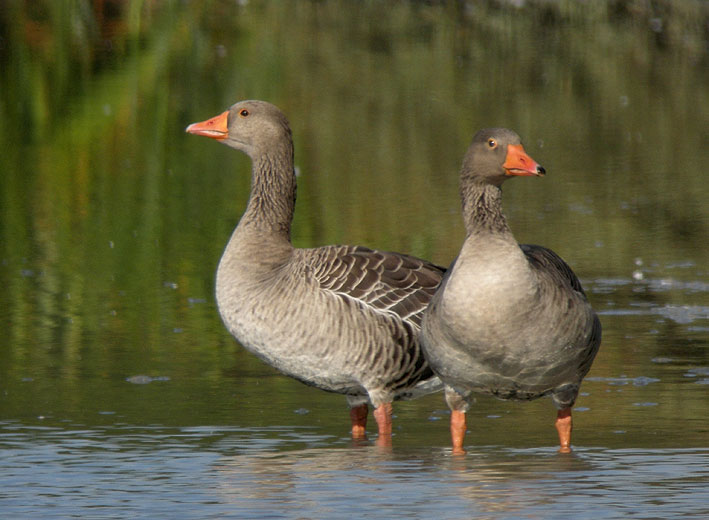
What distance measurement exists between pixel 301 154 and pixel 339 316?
1220 cm

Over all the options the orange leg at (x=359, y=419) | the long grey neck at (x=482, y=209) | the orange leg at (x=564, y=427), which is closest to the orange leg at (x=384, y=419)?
the orange leg at (x=359, y=419)

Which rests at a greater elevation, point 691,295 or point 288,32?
point 288,32

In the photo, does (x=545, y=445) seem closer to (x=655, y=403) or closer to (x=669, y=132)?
(x=655, y=403)

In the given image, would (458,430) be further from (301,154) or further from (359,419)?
(301,154)

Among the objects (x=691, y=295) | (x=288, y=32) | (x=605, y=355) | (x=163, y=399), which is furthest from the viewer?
(x=288, y=32)

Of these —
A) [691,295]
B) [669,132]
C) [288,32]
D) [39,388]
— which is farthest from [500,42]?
[39,388]

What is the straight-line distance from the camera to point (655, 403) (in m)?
8.58

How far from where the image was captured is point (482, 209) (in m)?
7.74

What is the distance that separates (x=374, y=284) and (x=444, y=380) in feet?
3.01

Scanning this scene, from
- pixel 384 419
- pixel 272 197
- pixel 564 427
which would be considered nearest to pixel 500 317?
pixel 564 427

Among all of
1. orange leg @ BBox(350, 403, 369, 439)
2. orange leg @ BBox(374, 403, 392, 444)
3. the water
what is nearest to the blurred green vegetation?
the water

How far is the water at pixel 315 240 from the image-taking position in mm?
6992

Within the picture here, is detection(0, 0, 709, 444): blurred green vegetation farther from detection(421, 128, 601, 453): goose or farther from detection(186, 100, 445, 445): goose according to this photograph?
detection(421, 128, 601, 453): goose

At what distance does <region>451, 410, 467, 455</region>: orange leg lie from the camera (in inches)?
304
